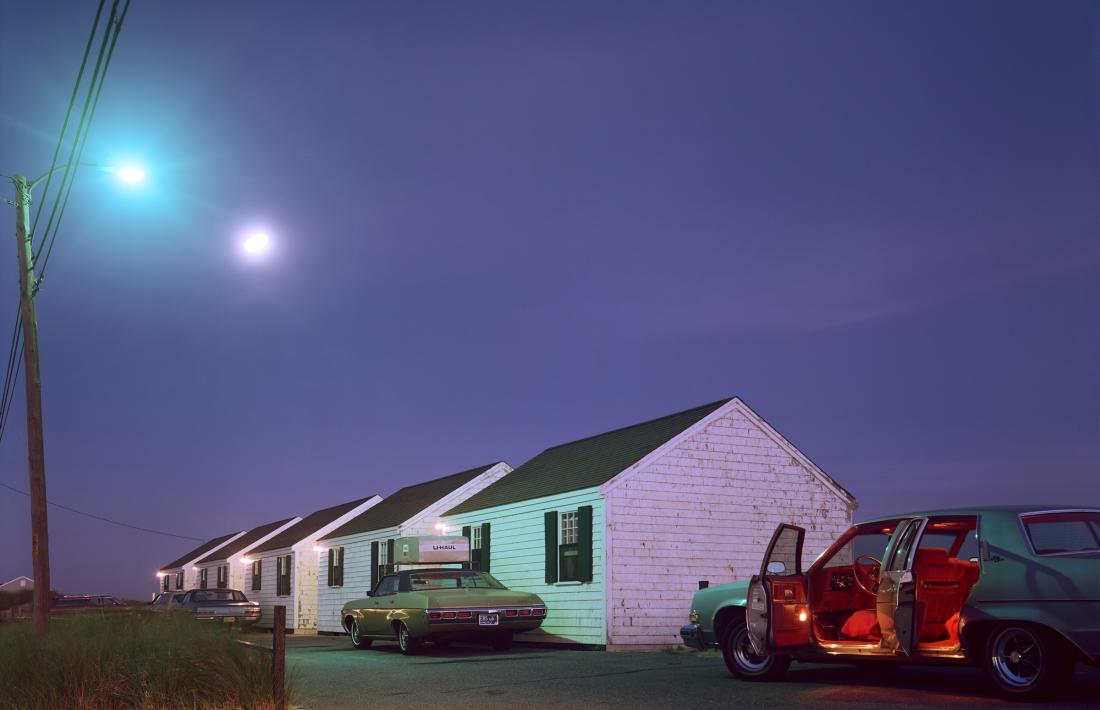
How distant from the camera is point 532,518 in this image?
925 inches

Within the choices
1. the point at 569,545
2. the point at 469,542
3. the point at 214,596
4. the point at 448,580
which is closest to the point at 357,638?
the point at 448,580

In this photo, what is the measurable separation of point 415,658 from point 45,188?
992 centimetres

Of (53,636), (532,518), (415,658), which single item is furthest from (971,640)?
(532,518)

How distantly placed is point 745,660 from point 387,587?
10201 mm

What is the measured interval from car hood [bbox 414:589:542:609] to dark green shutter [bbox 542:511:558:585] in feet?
8.18

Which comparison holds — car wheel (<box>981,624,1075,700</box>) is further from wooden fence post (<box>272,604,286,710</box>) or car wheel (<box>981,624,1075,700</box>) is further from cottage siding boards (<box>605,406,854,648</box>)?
cottage siding boards (<box>605,406,854,648</box>)

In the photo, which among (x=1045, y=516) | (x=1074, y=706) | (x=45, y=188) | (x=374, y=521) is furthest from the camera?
(x=374, y=521)

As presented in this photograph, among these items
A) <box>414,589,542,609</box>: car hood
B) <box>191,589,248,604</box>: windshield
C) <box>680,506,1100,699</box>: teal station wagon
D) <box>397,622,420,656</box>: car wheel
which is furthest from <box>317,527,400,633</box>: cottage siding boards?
<box>680,506,1100,699</box>: teal station wagon

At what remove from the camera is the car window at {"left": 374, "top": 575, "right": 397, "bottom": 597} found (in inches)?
794

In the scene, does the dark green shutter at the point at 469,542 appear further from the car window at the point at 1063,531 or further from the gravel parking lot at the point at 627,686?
the car window at the point at 1063,531

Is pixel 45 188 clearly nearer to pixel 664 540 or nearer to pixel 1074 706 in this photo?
pixel 664 540

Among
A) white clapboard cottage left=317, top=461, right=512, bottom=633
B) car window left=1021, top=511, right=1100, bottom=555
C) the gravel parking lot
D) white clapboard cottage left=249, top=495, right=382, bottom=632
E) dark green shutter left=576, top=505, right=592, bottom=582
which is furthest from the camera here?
white clapboard cottage left=249, top=495, right=382, bottom=632

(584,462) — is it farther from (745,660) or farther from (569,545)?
(745,660)

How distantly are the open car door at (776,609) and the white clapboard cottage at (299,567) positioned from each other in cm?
2647
